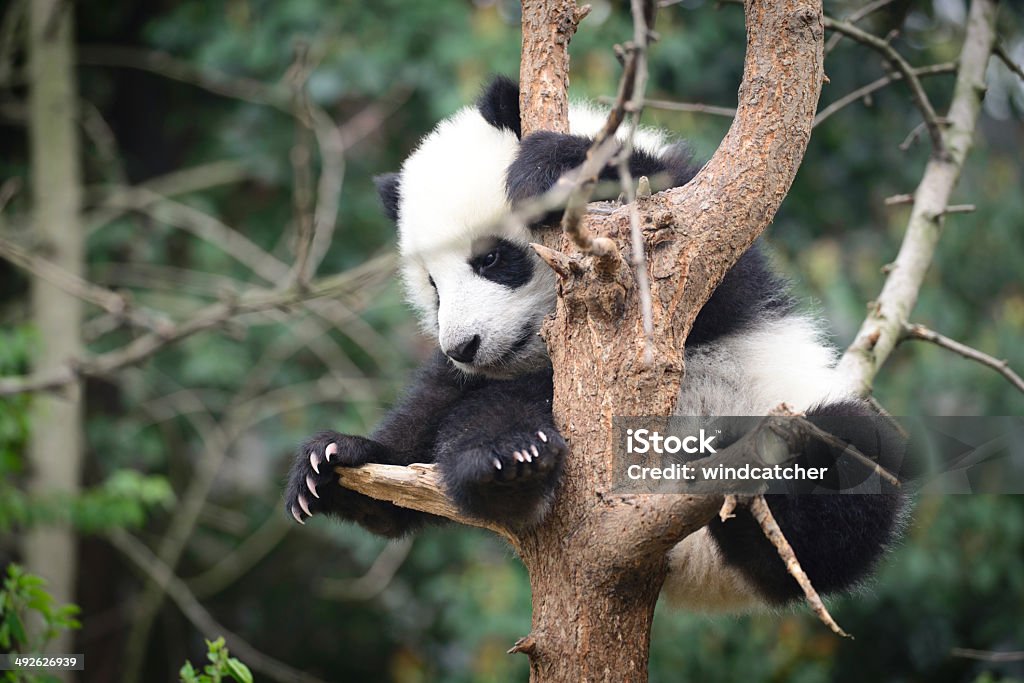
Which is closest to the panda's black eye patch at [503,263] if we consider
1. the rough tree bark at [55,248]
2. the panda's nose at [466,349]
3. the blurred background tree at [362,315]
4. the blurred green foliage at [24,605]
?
the panda's nose at [466,349]

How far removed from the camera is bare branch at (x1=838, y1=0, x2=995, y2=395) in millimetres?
2676

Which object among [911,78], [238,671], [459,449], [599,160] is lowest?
[238,671]

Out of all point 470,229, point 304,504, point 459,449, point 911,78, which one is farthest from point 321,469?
point 911,78

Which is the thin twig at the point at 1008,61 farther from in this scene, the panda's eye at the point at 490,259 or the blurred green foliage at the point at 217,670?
the blurred green foliage at the point at 217,670

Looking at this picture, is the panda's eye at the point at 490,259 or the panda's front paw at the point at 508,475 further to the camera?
the panda's eye at the point at 490,259

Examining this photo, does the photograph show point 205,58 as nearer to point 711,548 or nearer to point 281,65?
point 281,65

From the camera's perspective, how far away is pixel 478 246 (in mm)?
2621

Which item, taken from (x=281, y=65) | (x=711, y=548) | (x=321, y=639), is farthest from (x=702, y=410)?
(x=321, y=639)

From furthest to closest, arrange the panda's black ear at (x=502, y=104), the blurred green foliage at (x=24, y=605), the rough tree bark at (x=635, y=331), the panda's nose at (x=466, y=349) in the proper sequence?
the panda's black ear at (x=502, y=104)
the panda's nose at (x=466, y=349)
the blurred green foliage at (x=24, y=605)
the rough tree bark at (x=635, y=331)

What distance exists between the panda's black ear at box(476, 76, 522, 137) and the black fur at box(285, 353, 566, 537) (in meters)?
0.71

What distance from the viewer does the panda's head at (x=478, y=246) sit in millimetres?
2541

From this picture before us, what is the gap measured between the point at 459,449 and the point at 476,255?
28.5 inches

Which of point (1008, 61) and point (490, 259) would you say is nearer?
point (490, 259)

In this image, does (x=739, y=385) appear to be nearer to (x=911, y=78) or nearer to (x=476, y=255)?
(x=476, y=255)
